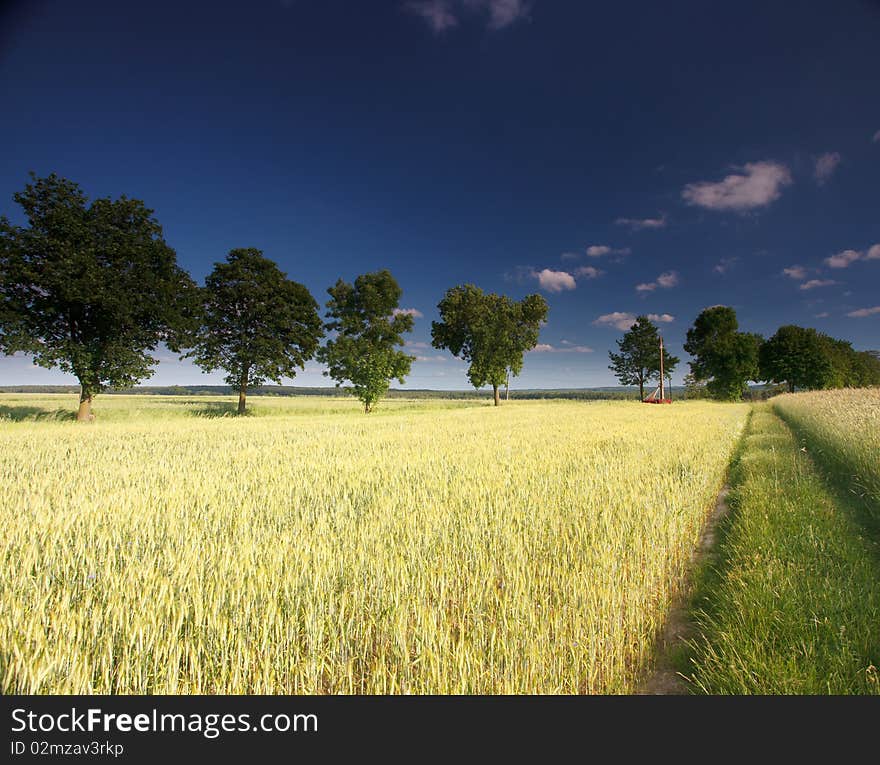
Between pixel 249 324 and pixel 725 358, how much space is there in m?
74.8

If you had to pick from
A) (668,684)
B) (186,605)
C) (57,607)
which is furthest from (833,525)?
(57,607)

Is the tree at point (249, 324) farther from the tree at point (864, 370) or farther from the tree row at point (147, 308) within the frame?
the tree at point (864, 370)

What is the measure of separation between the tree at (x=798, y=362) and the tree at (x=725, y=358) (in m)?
8.64

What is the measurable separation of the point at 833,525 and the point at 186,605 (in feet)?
24.3

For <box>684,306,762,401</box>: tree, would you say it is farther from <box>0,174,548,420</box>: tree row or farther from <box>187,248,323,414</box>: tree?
<box>187,248,323,414</box>: tree

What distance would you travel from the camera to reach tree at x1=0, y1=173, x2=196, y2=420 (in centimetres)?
2080

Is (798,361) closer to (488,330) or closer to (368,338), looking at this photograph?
(488,330)

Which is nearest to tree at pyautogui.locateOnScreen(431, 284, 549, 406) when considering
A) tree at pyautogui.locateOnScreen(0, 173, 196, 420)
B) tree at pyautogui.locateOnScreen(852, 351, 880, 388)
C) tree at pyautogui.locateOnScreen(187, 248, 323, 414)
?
tree at pyautogui.locateOnScreen(187, 248, 323, 414)

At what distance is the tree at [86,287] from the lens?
68.2 feet

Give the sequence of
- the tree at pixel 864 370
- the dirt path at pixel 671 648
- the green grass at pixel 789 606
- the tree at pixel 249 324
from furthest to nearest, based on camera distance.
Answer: the tree at pixel 864 370 → the tree at pixel 249 324 → the dirt path at pixel 671 648 → the green grass at pixel 789 606

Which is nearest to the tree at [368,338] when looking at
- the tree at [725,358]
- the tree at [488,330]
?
the tree at [488,330]

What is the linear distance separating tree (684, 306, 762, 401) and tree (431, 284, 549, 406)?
1432 inches
